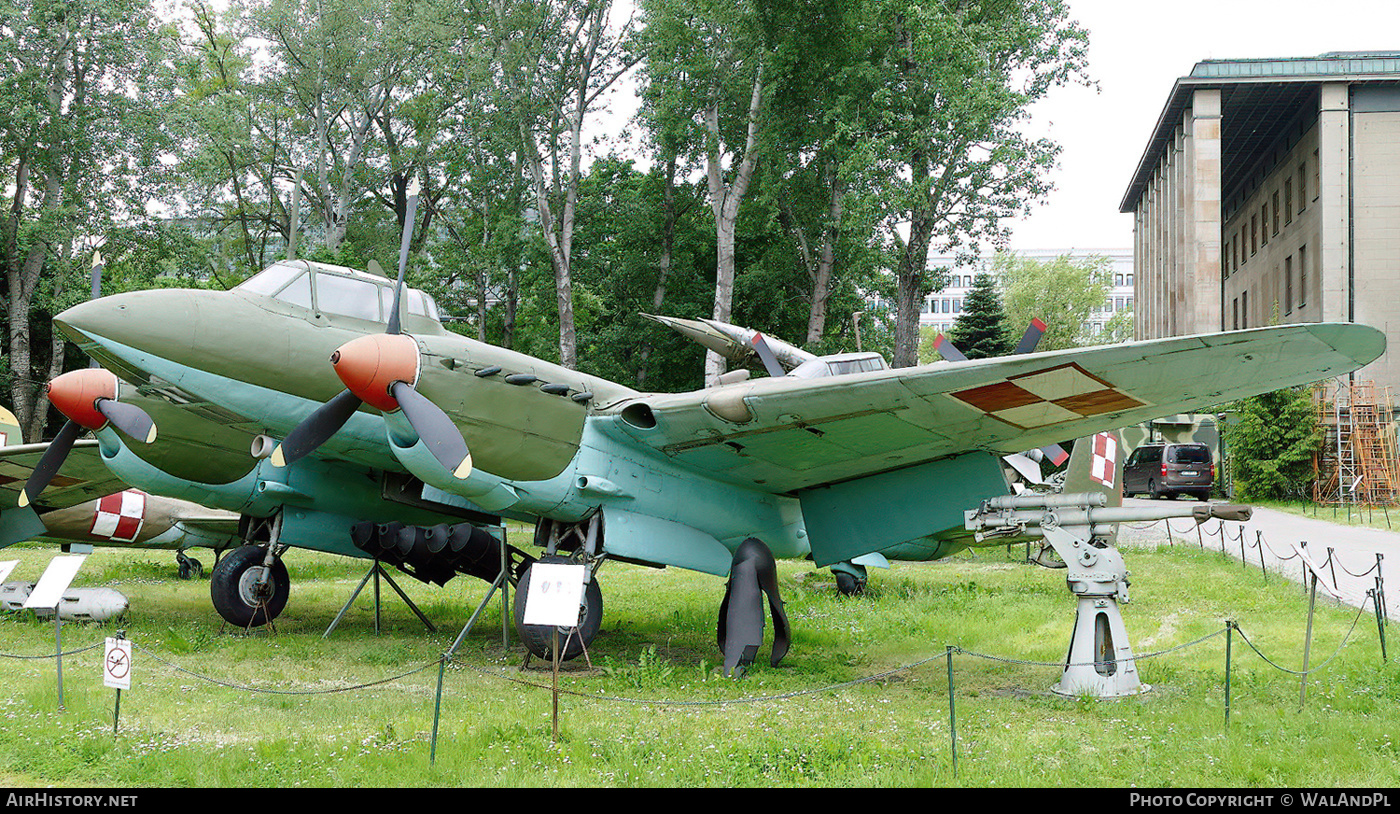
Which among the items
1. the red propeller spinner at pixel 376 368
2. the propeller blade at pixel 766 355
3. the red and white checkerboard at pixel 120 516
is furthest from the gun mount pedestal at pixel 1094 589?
the red and white checkerboard at pixel 120 516

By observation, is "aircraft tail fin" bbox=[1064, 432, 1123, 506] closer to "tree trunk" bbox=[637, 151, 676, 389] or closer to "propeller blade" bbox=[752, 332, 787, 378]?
"propeller blade" bbox=[752, 332, 787, 378]

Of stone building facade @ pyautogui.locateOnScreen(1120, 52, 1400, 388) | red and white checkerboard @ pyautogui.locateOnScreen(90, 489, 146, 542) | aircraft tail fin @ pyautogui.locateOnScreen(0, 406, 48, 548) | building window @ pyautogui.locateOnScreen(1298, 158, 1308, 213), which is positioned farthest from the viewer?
building window @ pyautogui.locateOnScreen(1298, 158, 1308, 213)

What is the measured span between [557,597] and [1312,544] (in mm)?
18297

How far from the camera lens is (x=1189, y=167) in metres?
41.5

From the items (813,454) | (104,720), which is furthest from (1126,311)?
(104,720)

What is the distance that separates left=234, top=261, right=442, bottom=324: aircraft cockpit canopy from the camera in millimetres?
10641

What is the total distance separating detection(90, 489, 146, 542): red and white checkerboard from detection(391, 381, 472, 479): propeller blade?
11.3 m

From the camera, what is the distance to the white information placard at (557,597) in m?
7.57

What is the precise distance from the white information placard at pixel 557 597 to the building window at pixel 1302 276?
4170 cm

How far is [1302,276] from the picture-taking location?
41.1 meters

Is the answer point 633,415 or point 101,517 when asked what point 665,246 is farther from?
point 633,415

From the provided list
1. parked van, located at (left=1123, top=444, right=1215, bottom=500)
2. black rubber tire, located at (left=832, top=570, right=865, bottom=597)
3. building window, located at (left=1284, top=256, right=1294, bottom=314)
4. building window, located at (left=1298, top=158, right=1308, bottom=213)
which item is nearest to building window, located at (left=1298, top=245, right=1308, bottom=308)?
building window, located at (left=1284, top=256, right=1294, bottom=314)

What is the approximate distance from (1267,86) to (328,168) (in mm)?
38355
